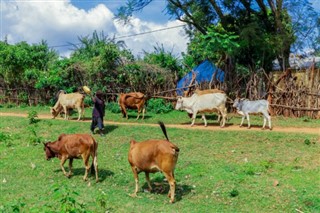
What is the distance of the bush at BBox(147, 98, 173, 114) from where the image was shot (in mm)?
20062

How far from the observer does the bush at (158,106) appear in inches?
790

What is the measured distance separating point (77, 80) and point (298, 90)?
11944 millimetres

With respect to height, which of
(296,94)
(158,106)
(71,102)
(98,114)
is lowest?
(98,114)

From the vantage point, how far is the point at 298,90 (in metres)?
17.8

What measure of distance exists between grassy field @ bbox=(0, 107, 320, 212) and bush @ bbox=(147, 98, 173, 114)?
4756 millimetres

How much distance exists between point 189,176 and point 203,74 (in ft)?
37.9

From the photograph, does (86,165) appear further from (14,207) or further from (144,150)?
(14,207)

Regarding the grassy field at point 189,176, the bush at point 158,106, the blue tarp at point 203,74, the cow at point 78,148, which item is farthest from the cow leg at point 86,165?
the blue tarp at point 203,74

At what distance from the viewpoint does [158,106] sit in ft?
66.8

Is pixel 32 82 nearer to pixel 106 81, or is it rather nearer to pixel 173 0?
pixel 106 81

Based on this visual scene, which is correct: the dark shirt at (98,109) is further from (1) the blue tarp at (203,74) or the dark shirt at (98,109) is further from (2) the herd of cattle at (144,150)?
(1) the blue tarp at (203,74)

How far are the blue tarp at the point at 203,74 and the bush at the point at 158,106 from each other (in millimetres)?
939

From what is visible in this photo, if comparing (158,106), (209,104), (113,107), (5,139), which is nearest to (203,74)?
(158,106)

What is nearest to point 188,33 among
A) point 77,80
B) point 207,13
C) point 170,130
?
point 207,13
